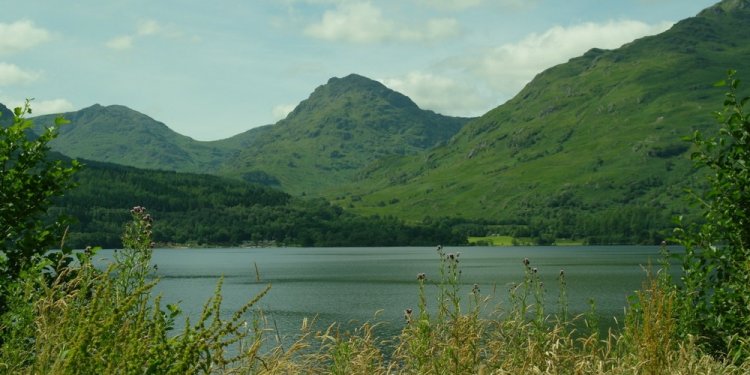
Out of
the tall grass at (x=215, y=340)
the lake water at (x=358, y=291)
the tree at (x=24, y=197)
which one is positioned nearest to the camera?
the tall grass at (x=215, y=340)

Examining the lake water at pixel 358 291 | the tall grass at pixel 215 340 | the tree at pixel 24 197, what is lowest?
the lake water at pixel 358 291

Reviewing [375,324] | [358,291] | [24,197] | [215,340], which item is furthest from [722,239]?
[358,291]

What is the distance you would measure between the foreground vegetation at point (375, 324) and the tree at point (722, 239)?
0.03 m

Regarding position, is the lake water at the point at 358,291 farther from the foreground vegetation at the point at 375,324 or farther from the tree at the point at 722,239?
the foreground vegetation at the point at 375,324

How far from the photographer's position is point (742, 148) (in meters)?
14.4

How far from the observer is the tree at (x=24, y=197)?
11883 mm

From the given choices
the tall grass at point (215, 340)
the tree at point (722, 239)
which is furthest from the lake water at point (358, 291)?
the tall grass at point (215, 340)

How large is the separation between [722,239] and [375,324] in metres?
8.57

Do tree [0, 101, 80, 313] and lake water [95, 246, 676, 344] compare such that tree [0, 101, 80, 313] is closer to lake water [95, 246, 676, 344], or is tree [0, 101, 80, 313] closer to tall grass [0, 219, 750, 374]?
tall grass [0, 219, 750, 374]

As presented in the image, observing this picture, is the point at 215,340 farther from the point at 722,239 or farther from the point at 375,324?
the point at 722,239

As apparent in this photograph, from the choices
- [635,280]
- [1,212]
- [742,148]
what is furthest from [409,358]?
[635,280]

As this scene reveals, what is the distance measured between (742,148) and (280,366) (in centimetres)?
1109

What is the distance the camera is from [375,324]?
10.9 metres

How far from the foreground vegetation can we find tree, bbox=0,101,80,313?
29 millimetres
